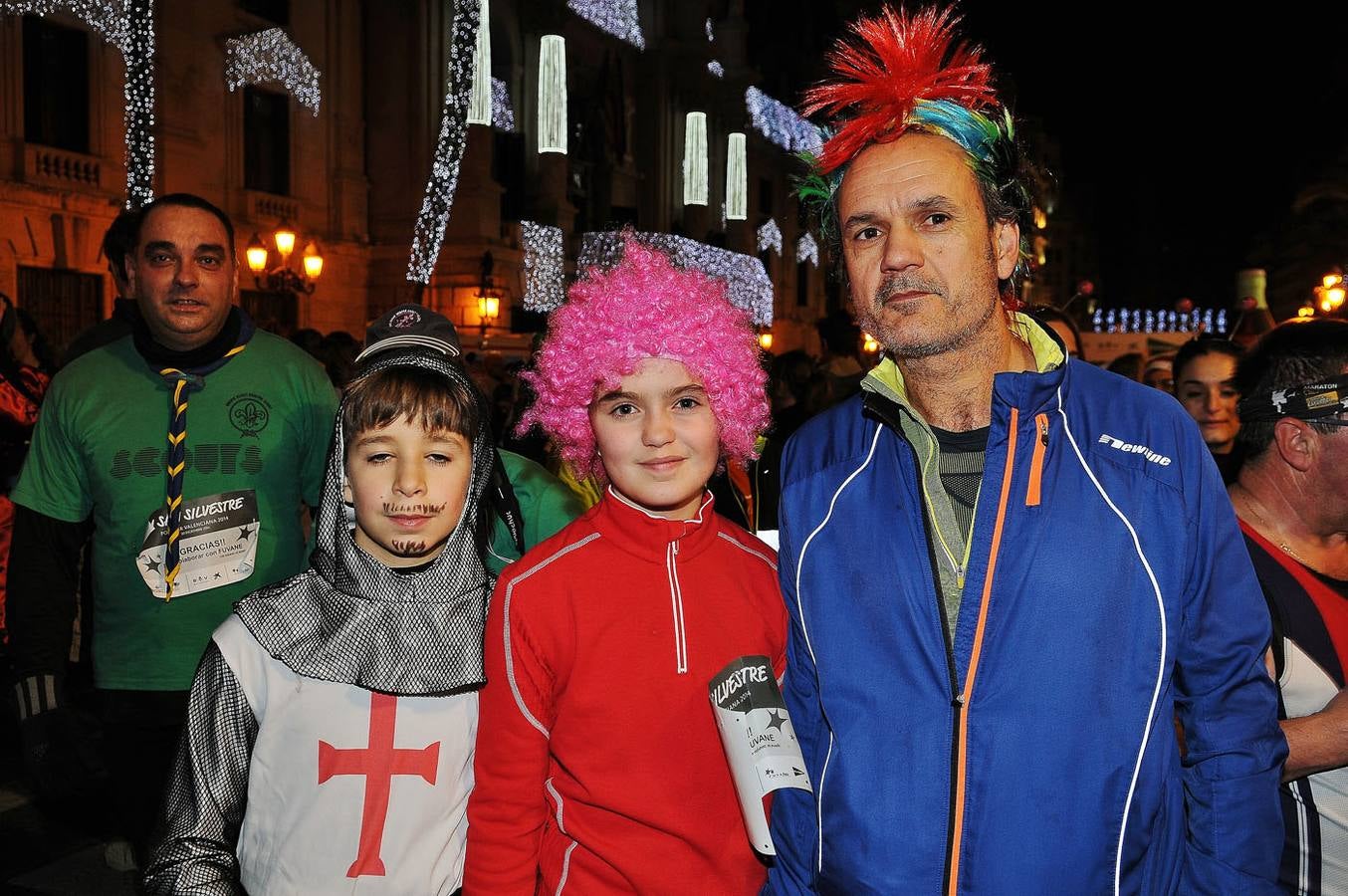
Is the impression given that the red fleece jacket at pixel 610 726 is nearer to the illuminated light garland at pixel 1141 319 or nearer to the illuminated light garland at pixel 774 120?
the illuminated light garland at pixel 774 120

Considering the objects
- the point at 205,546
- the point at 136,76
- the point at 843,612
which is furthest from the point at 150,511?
the point at 136,76

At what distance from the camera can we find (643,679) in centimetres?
216

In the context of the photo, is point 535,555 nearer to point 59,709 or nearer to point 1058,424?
point 1058,424

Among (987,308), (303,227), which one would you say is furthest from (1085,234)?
(987,308)

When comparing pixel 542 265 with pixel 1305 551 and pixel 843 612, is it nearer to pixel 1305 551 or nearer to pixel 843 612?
pixel 1305 551

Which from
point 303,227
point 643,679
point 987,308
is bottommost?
point 643,679

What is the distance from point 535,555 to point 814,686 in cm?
71

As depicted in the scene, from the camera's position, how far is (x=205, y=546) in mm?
3100

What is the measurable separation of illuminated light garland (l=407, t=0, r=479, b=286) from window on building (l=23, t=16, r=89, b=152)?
20.3 feet

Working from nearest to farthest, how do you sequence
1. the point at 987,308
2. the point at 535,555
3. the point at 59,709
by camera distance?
1. the point at 987,308
2. the point at 535,555
3. the point at 59,709

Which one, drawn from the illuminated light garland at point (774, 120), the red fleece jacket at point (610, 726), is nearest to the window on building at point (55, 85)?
the red fleece jacket at point (610, 726)

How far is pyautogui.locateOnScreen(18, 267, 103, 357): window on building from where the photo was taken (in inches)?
543

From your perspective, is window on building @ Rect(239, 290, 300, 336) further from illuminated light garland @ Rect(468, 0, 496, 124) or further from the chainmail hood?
the chainmail hood

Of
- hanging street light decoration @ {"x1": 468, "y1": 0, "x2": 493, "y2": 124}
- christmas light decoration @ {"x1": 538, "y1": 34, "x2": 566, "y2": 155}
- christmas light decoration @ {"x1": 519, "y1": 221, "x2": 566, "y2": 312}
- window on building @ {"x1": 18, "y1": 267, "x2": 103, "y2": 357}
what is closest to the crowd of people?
window on building @ {"x1": 18, "y1": 267, "x2": 103, "y2": 357}
